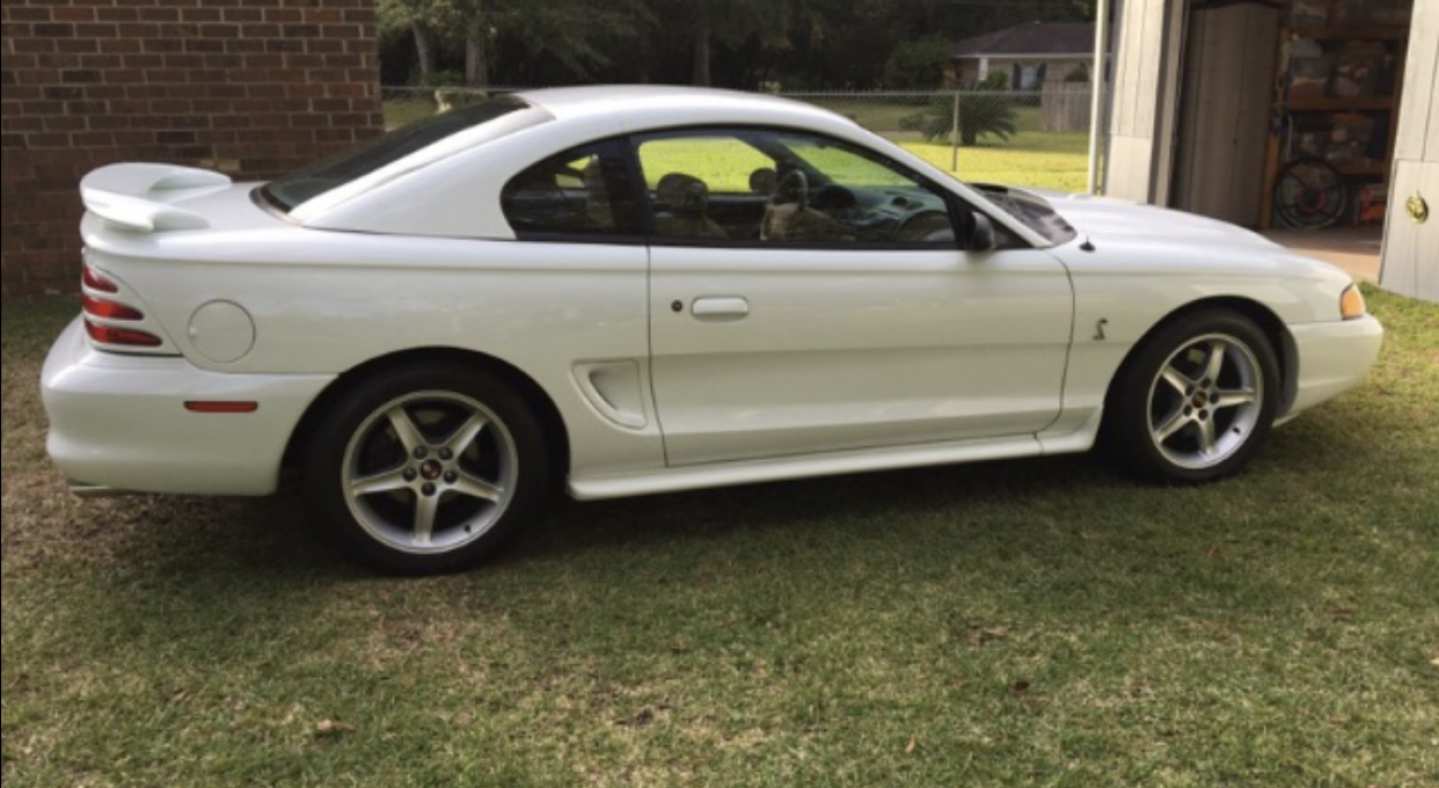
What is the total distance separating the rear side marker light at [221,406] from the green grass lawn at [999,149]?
891 centimetres

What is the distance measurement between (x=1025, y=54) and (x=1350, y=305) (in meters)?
54.5

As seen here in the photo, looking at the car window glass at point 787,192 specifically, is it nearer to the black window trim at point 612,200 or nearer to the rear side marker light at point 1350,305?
the black window trim at point 612,200

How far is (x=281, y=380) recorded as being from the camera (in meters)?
3.45

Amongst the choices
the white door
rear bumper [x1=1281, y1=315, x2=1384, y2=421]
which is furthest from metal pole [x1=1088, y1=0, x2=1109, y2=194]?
rear bumper [x1=1281, y1=315, x2=1384, y2=421]

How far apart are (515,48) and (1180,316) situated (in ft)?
120

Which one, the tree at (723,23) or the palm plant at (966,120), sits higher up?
the tree at (723,23)

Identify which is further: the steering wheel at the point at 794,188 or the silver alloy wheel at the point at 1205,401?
the silver alloy wheel at the point at 1205,401

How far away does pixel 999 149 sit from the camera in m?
23.5

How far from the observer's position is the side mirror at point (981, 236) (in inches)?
159

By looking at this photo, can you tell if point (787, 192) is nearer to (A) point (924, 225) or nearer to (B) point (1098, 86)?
(A) point (924, 225)

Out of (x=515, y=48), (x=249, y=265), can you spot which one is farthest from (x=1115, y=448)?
(x=515, y=48)

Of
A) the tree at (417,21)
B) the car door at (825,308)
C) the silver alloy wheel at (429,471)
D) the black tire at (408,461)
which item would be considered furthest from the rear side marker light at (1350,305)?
the tree at (417,21)

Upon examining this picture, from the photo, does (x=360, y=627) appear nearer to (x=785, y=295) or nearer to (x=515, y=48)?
(x=785, y=295)

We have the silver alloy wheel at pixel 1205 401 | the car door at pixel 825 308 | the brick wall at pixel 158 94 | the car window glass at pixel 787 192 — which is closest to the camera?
the car door at pixel 825 308
